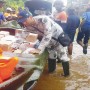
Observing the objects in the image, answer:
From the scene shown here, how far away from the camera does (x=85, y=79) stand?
23.5 ft

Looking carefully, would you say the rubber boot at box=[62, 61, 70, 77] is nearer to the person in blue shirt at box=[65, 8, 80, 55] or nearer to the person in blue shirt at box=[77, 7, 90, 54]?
the person in blue shirt at box=[65, 8, 80, 55]

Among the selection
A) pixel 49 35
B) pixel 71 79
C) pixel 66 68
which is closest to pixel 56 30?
pixel 49 35

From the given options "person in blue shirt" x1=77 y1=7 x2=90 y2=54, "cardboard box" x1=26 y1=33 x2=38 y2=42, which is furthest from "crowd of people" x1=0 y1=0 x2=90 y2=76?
"cardboard box" x1=26 y1=33 x2=38 y2=42

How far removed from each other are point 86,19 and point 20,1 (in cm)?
1288

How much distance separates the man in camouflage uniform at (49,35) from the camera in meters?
6.36

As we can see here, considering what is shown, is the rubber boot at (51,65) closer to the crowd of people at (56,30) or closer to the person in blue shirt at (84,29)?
the crowd of people at (56,30)

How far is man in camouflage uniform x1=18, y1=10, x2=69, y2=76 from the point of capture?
636cm

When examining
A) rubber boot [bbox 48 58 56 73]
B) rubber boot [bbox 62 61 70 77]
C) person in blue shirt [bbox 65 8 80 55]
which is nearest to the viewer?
rubber boot [bbox 62 61 70 77]

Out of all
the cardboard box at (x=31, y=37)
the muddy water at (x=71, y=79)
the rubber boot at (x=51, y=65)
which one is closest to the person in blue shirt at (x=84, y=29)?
the muddy water at (x=71, y=79)

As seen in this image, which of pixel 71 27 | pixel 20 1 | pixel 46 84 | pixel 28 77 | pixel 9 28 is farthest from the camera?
pixel 20 1

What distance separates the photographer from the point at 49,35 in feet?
20.9

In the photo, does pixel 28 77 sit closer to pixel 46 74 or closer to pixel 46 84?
pixel 46 84

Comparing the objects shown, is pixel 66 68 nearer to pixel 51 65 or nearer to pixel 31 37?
pixel 51 65

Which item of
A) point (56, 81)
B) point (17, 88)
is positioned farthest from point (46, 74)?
point (17, 88)
